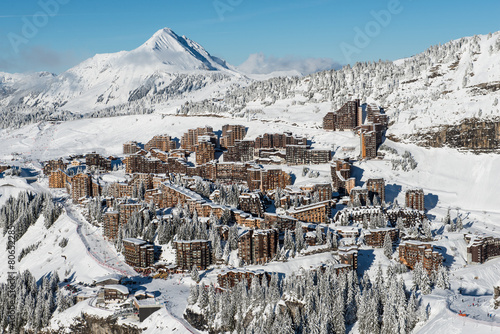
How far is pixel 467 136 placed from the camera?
156 m

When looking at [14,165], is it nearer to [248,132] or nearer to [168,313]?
[248,132]

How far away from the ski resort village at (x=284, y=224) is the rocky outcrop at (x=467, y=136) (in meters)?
0.44

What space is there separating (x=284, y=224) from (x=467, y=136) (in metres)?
71.6

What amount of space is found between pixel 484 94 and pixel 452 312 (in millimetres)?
108214

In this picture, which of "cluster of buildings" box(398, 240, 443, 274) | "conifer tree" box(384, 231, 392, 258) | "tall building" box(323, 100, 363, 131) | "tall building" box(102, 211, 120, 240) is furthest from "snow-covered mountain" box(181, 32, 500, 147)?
"tall building" box(102, 211, 120, 240)

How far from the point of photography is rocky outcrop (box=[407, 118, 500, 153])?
500 ft

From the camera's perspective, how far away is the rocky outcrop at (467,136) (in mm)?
152375

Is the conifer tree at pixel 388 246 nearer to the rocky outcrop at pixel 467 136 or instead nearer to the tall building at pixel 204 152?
the rocky outcrop at pixel 467 136

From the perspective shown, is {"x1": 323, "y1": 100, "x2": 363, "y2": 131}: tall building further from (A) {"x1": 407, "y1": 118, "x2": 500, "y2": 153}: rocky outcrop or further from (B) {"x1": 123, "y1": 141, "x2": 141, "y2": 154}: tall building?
(B) {"x1": 123, "y1": 141, "x2": 141, "y2": 154}: tall building

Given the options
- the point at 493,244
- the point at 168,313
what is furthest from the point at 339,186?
the point at 168,313

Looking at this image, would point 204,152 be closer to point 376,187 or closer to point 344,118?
point 344,118

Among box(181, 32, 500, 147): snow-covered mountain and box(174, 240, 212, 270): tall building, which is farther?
box(181, 32, 500, 147): snow-covered mountain

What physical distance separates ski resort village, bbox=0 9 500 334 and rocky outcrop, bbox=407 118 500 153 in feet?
1.43

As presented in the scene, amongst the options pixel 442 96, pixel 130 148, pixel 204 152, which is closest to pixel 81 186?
pixel 204 152
